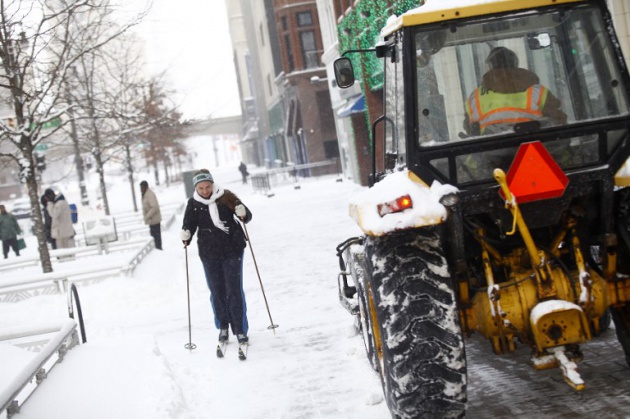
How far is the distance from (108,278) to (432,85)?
9.62 m

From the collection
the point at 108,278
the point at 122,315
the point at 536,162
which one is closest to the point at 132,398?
the point at 536,162

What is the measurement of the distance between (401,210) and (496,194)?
678 mm

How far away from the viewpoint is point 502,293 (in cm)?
452

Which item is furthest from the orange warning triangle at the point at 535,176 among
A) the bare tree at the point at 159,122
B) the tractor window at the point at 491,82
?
the bare tree at the point at 159,122

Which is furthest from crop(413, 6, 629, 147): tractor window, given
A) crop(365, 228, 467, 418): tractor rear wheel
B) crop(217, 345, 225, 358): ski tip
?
crop(217, 345, 225, 358): ski tip

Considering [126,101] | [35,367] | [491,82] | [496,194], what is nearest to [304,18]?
[126,101]

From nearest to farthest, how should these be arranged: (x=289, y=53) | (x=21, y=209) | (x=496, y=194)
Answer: (x=496, y=194)
(x=289, y=53)
(x=21, y=209)

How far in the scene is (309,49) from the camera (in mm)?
42594

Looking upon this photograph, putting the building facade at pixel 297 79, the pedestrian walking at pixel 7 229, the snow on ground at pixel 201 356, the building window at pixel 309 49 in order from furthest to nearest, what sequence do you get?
the building window at pixel 309 49
the building facade at pixel 297 79
the pedestrian walking at pixel 7 229
the snow on ground at pixel 201 356

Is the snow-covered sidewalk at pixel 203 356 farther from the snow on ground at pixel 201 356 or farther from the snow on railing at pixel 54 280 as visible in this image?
the snow on railing at pixel 54 280

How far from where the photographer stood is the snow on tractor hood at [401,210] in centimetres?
426

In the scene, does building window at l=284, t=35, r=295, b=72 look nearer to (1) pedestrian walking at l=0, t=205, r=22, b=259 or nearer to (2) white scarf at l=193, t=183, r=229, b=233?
(1) pedestrian walking at l=0, t=205, r=22, b=259

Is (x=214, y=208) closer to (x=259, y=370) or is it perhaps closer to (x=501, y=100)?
(x=259, y=370)

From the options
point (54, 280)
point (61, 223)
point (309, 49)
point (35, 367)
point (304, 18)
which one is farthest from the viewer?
point (309, 49)
